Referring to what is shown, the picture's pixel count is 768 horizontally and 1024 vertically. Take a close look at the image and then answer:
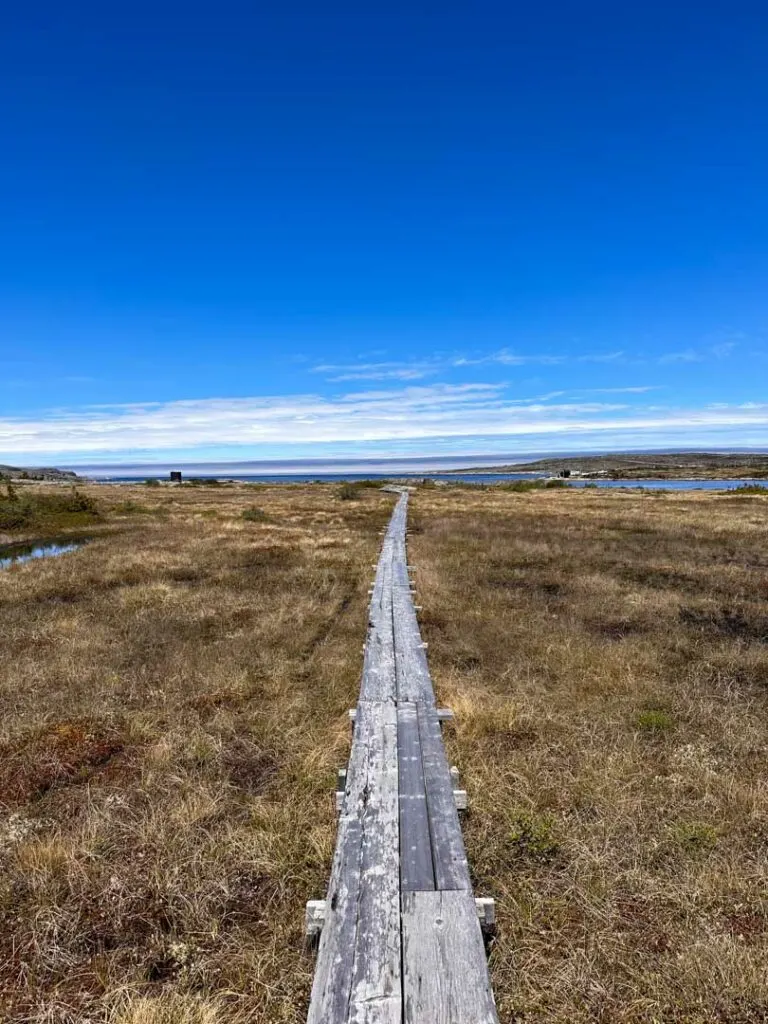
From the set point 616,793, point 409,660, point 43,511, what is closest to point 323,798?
point 616,793

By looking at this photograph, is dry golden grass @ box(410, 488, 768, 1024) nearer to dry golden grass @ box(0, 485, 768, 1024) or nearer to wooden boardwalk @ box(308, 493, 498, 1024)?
dry golden grass @ box(0, 485, 768, 1024)

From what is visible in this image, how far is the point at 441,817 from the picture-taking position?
4875 millimetres

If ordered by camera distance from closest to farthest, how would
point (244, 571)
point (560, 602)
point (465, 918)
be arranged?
point (465, 918), point (560, 602), point (244, 571)

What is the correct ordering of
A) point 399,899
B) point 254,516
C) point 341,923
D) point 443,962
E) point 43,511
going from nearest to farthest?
point 443,962 → point 341,923 → point 399,899 → point 43,511 → point 254,516

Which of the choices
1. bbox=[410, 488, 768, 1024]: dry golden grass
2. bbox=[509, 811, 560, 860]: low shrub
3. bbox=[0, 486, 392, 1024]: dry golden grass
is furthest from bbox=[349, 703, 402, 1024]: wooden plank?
bbox=[509, 811, 560, 860]: low shrub

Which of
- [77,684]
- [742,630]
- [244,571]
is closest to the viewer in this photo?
[77,684]

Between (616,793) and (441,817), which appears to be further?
(616,793)

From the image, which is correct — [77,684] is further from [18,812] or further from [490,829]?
[490,829]

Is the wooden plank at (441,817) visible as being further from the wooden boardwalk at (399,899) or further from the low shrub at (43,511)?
the low shrub at (43,511)

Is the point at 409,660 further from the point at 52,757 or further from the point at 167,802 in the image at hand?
the point at 52,757

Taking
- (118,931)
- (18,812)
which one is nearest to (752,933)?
(118,931)

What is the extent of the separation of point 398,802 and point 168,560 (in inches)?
685

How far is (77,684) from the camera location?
8750 mm

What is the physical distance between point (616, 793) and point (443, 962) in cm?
305
